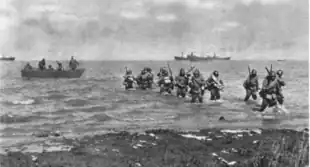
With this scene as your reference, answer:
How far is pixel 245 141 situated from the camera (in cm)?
1006

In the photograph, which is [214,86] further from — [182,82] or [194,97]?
[182,82]

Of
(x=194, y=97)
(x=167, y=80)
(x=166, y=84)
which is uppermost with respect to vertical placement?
(x=167, y=80)

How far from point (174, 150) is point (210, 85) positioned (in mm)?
9703

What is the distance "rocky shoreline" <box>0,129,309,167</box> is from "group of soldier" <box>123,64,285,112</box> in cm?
407

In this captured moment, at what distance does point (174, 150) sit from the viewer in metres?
9.28

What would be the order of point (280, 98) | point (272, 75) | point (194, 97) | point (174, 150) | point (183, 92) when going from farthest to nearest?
point (183, 92) → point (194, 97) → point (272, 75) → point (280, 98) → point (174, 150)

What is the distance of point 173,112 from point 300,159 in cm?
563

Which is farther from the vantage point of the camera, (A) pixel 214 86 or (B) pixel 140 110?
(A) pixel 214 86

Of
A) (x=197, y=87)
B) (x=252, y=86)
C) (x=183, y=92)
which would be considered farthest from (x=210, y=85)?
(x=252, y=86)

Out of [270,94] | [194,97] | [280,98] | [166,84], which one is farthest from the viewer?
[166,84]

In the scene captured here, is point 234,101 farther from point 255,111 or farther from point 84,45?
point 84,45

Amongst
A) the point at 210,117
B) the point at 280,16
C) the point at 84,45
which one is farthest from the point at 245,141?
the point at 84,45

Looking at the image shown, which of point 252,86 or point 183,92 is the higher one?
point 252,86

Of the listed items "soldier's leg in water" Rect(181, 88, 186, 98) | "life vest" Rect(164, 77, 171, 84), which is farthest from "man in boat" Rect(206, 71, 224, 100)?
"life vest" Rect(164, 77, 171, 84)
